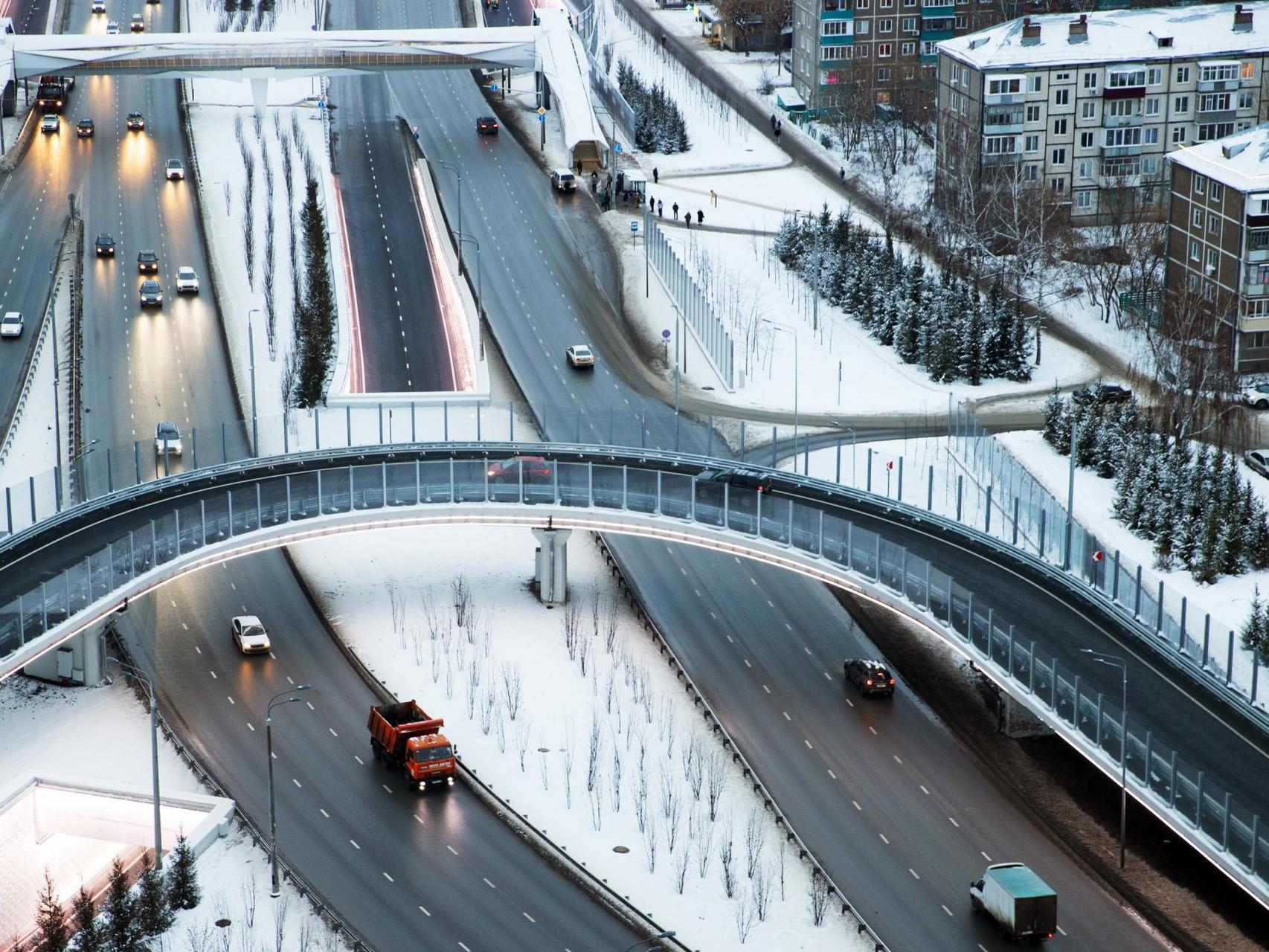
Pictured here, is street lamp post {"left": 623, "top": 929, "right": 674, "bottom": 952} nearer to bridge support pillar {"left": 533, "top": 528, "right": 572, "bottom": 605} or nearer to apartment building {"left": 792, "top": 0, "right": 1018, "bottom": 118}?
bridge support pillar {"left": 533, "top": 528, "right": 572, "bottom": 605}

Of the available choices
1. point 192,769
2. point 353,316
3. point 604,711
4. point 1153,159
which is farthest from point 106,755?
point 1153,159

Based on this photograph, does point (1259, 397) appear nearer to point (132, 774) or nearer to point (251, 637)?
point (251, 637)

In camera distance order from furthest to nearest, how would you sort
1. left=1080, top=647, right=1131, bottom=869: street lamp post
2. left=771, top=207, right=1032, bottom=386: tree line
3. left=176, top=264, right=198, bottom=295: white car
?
1. left=176, top=264, right=198, bottom=295: white car
2. left=771, top=207, right=1032, bottom=386: tree line
3. left=1080, top=647, right=1131, bottom=869: street lamp post

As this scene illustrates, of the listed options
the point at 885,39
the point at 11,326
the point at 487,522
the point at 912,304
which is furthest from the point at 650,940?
the point at 885,39

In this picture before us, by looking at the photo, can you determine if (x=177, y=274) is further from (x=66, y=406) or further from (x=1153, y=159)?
(x=1153, y=159)

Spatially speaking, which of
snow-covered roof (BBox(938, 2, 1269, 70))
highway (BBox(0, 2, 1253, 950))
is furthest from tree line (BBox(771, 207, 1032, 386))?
snow-covered roof (BBox(938, 2, 1269, 70))

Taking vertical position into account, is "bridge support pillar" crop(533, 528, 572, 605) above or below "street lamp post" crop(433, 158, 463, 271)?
below
